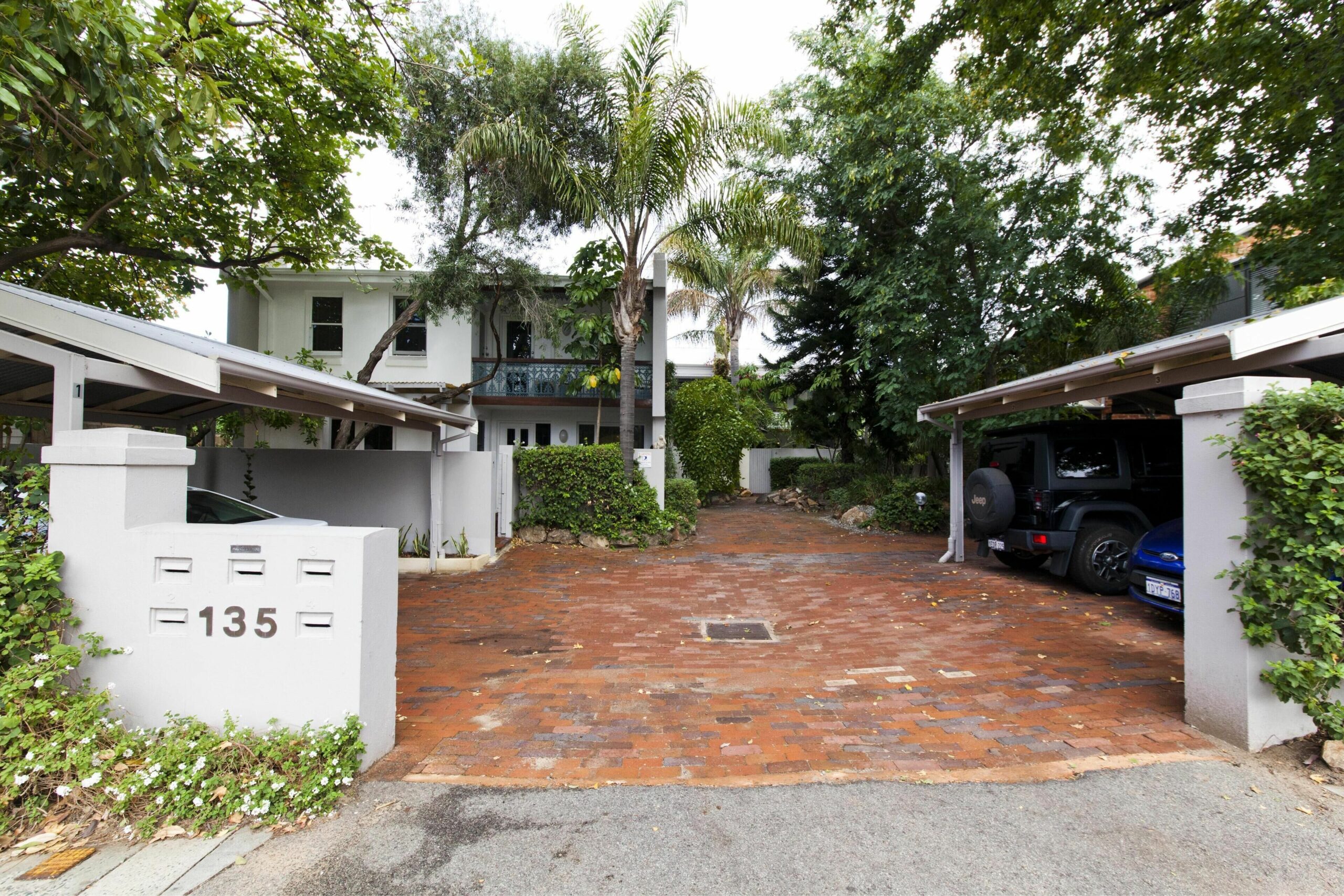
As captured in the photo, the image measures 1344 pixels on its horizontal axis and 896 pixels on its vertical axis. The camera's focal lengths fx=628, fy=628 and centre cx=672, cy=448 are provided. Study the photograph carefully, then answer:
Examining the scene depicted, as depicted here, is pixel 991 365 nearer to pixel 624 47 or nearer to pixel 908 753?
pixel 624 47

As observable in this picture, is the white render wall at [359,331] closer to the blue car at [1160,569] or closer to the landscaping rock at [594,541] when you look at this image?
the landscaping rock at [594,541]

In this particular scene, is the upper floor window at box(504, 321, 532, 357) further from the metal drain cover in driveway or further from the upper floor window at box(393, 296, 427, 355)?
the metal drain cover in driveway

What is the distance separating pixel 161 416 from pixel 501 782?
344 inches

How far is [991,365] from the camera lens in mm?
12617

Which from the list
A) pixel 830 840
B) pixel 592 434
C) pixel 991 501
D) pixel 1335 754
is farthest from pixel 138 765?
pixel 592 434

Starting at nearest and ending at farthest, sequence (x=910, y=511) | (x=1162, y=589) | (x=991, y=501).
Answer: (x=1162, y=589) < (x=991, y=501) < (x=910, y=511)

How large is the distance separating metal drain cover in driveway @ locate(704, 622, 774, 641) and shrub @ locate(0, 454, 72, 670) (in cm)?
459

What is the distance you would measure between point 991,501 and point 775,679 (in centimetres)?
468

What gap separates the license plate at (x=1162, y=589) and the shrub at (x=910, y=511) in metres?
8.02

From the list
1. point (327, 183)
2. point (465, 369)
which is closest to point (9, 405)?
point (327, 183)

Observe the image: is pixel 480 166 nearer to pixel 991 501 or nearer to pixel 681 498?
pixel 681 498

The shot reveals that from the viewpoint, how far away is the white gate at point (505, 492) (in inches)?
445

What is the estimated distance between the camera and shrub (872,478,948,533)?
13.9 metres

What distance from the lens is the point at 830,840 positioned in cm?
270
